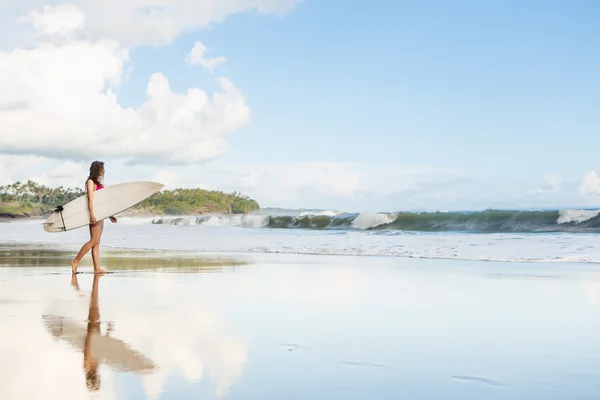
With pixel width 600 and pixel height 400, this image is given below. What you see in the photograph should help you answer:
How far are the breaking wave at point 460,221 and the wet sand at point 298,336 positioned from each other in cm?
2059

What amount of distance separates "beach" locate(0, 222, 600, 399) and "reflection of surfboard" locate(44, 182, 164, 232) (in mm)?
1813

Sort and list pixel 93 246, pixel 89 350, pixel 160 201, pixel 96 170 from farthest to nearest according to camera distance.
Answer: pixel 160 201 → pixel 96 170 → pixel 93 246 → pixel 89 350

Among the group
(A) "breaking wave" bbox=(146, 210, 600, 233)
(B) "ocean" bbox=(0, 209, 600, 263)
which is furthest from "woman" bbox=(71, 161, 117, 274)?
(A) "breaking wave" bbox=(146, 210, 600, 233)

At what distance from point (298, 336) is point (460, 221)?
27801 millimetres

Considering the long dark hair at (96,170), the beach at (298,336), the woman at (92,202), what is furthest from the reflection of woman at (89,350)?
the long dark hair at (96,170)

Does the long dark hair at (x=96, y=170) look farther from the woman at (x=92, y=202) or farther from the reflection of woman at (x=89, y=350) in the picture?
the reflection of woman at (x=89, y=350)

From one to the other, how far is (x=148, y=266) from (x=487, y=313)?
6.19 meters

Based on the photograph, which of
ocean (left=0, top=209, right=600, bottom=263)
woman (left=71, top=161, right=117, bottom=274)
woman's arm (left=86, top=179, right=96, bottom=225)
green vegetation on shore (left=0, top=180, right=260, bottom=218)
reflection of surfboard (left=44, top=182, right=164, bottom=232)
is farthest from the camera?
green vegetation on shore (left=0, top=180, right=260, bottom=218)

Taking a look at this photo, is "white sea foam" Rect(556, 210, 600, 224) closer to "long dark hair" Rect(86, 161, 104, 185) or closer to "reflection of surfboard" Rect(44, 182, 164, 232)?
"reflection of surfboard" Rect(44, 182, 164, 232)

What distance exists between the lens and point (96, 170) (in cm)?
1032

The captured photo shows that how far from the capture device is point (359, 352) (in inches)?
171

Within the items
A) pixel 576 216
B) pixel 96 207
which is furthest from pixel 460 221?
pixel 96 207

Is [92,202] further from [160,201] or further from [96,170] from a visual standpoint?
[160,201]

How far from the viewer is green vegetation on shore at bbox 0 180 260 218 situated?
103 m
